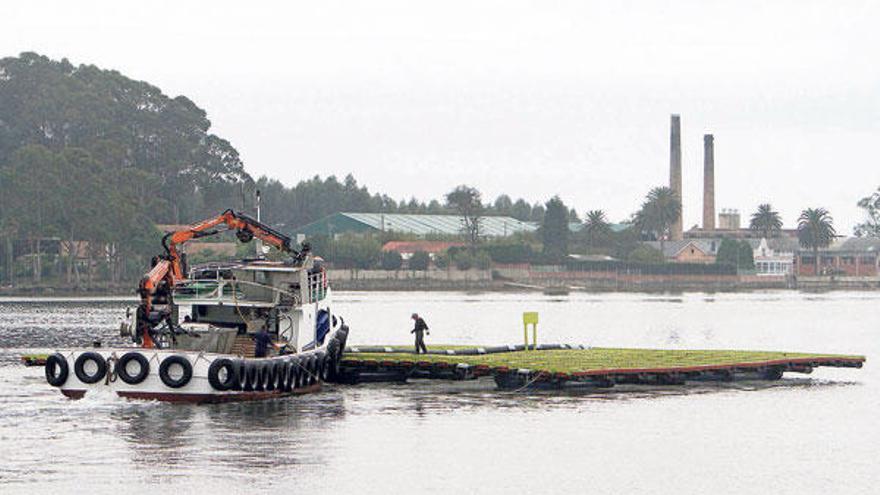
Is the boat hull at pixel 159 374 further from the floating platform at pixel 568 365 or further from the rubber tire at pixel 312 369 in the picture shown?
the floating platform at pixel 568 365

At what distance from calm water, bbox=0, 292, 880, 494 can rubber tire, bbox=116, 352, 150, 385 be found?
978mm

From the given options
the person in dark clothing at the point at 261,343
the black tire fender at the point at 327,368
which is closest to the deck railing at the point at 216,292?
the person in dark clothing at the point at 261,343

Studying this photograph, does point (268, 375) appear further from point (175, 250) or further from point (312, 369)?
point (175, 250)

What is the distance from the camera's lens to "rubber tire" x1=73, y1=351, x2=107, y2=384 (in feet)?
163

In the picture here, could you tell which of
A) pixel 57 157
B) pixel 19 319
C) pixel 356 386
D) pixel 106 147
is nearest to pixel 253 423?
pixel 356 386

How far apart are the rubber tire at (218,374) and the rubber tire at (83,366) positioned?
307 centimetres

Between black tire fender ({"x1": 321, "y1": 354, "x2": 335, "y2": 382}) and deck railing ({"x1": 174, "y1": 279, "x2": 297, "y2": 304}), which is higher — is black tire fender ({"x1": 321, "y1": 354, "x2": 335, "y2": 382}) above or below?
below

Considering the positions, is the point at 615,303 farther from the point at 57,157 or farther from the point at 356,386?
the point at 356,386

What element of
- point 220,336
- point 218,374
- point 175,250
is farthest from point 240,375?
point 175,250

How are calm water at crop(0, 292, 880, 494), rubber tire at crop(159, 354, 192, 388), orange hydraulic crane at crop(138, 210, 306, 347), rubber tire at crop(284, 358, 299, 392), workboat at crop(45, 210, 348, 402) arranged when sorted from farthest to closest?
1. rubber tire at crop(284, 358, 299, 392)
2. orange hydraulic crane at crop(138, 210, 306, 347)
3. workboat at crop(45, 210, 348, 402)
4. rubber tire at crop(159, 354, 192, 388)
5. calm water at crop(0, 292, 880, 494)

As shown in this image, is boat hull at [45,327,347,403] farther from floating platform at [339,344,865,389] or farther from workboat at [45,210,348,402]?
floating platform at [339,344,865,389]

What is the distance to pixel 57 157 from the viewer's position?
176000mm

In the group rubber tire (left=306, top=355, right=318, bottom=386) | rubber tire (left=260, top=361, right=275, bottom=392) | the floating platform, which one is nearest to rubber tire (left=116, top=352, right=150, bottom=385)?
rubber tire (left=260, top=361, right=275, bottom=392)

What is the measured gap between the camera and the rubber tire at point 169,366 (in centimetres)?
4919
